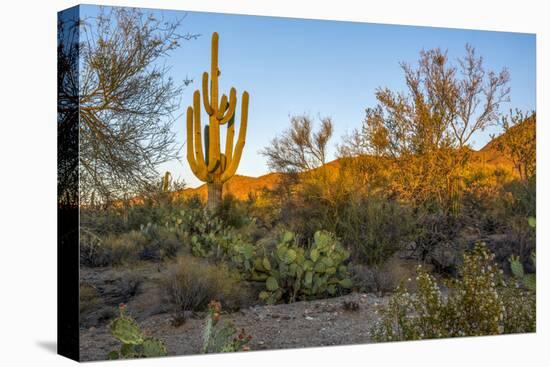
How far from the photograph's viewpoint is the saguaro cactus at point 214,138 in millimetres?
10336

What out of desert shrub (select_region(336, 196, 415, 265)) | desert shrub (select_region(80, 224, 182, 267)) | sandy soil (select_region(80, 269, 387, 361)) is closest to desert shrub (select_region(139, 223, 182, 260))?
desert shrub (select_region(80, 224, 182, 267))

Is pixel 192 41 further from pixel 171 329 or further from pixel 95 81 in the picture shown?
pixel 171 329

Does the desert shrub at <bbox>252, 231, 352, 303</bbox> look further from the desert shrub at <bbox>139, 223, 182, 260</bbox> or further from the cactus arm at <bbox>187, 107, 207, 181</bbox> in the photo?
A: the cactus arm at <bbox>187, 107, 207, 181</bbox>

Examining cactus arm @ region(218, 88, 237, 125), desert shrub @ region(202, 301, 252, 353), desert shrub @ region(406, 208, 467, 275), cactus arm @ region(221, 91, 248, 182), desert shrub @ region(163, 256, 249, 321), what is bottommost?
desert shrub @ region(202, 301, 252, 353)

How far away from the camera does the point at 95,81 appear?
977 cm

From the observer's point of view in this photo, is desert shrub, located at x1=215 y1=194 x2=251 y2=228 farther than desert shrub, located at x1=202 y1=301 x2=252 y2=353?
Yes

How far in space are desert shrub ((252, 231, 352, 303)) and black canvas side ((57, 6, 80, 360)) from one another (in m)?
2.03

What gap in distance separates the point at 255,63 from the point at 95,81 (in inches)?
73.4

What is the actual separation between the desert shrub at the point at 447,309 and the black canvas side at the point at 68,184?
337 cm

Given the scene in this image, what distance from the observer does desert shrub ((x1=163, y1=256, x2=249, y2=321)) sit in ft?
33.1

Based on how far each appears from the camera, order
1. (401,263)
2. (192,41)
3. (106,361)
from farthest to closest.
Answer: (401,263) < (192,41) < (106,361)

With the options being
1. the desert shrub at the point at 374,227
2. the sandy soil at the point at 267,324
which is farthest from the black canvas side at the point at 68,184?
the desert shrub at the point at 374,227

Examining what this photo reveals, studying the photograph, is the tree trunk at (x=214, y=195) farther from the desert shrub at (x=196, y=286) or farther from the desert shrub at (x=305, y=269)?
the desert shrub at (x=305, y=269)

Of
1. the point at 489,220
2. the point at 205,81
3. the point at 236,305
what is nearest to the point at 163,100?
the point at 205,81
